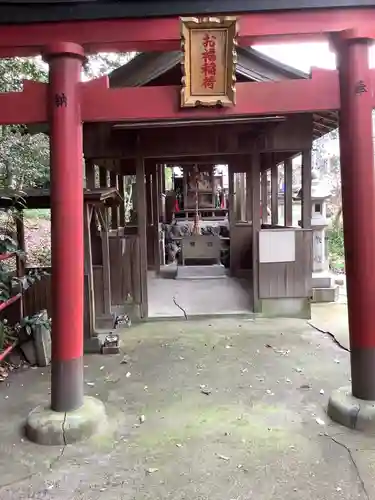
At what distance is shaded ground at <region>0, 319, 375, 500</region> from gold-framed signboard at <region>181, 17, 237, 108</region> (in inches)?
107

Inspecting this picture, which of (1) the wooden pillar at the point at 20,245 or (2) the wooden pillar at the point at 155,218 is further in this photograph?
(2) the wooden pillar at the point at 155,218

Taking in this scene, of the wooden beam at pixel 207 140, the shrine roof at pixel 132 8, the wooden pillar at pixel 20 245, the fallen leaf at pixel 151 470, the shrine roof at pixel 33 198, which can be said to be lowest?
the fallen leaf at pixel 151 470

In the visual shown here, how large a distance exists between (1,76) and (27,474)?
6.74 meters

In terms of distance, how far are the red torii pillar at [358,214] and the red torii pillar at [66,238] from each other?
2.19m

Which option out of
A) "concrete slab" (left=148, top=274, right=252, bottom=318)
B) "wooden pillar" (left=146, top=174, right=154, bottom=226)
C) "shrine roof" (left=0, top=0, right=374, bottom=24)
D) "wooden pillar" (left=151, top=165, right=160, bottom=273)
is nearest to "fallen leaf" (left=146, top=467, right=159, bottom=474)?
"shrine roof" (left=0, top=0, right=374, bottom=24)

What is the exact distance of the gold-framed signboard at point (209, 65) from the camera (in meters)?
3.91

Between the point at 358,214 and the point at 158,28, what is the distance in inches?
90.0

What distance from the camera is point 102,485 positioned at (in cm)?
323

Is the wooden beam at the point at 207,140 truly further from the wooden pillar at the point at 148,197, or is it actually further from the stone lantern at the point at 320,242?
the wooden pillar at the point at 148,197

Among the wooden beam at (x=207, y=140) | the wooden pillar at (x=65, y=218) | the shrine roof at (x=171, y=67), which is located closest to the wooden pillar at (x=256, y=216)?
the wooden beam at (x=207, y=140)

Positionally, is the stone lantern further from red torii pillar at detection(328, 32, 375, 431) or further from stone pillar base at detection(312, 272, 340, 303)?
red torii pillar at detection(328, 32, 375, 431)

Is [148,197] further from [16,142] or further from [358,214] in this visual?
[358,214]

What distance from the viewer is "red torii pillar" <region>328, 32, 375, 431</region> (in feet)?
13.1

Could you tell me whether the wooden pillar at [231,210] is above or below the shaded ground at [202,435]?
above
